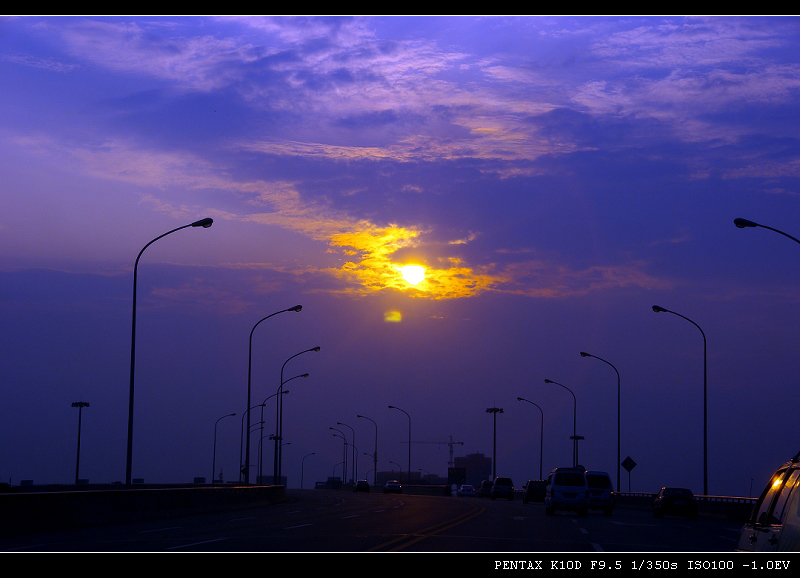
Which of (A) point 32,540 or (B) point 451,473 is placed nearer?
(A) point 32,540

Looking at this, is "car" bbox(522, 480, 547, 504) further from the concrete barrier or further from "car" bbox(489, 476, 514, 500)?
the concrete barrier

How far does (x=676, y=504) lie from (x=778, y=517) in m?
34.7

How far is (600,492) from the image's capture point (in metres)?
42.8

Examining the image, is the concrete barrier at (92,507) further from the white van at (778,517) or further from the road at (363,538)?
the white van at (778,517)

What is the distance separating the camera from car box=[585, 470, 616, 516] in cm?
4212

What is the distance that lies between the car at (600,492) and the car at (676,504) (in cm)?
229

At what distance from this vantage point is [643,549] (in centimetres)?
1847

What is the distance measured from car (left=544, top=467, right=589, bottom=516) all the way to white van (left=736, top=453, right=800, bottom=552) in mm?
27546

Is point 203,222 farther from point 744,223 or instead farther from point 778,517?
point 778,517

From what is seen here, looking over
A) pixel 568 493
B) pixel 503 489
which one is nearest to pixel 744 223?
pixel 568 493

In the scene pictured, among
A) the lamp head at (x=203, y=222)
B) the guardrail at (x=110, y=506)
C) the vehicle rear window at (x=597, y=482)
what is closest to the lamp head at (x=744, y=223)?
the guardrail at (x=110, y=506)
